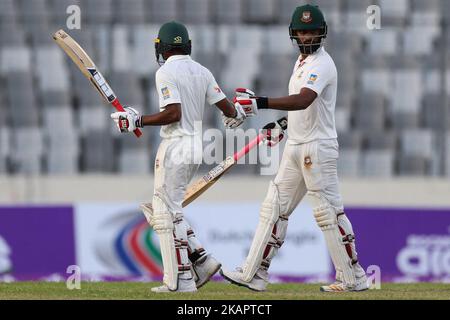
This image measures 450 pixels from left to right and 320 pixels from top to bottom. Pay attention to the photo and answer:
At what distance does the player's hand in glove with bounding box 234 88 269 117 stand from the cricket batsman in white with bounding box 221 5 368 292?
0.04 ft

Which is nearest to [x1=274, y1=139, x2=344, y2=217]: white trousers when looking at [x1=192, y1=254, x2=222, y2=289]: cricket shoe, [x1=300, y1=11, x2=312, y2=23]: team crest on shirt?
[x1=192, y1=254, x2=222, y2=289]: cricket shoe

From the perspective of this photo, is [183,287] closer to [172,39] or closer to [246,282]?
[246,282]

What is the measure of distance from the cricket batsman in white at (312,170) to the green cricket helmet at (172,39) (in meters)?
0.53

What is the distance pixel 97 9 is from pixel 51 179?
3.37m

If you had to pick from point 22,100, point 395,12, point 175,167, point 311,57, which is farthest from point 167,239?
point 395,12

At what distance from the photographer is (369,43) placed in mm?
17781

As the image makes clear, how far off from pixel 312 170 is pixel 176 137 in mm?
1012

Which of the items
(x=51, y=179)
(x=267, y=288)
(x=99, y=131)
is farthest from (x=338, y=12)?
(x=267, y=288)

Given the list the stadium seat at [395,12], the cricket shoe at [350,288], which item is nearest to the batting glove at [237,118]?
the cricket shoe at [350,288]

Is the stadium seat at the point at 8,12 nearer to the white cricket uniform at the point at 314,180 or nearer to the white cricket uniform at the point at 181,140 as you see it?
the white cricket uniform at the point at 181,140

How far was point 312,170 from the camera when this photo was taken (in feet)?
28.6

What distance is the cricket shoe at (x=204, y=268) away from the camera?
8.92 m

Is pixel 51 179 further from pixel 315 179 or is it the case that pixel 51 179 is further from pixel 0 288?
pixel 315 179

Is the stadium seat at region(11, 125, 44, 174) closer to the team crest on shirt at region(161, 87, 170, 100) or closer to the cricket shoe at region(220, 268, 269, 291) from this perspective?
the cricket shoe at region(220, 268, 269, 291)
